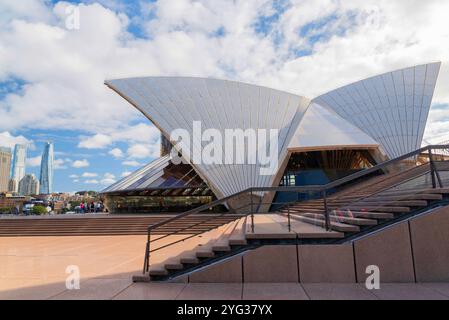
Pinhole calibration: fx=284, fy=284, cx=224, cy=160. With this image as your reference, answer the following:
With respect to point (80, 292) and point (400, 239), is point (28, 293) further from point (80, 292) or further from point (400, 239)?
point (400, 239)

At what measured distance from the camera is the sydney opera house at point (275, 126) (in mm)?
17844

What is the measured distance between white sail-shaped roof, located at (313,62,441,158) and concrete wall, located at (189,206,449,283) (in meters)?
15.4

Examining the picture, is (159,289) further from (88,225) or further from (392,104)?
(392,104)

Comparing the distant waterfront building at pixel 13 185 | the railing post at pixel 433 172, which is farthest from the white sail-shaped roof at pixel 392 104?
the distant waterfront building at pixel 13 185

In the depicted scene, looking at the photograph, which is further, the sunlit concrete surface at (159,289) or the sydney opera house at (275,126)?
the sydney opera house at (275,126)

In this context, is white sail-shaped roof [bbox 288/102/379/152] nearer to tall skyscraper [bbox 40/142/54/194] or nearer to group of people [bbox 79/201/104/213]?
group of people [bbox 79/201/104/213]

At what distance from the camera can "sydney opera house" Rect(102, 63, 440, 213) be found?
58.5 ft

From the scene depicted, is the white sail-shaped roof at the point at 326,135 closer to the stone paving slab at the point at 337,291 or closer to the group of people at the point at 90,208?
the stone paving slab at the point at 337,291

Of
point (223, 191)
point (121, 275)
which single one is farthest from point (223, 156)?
point (121, 275)

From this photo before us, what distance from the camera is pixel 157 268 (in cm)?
481

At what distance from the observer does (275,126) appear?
19.5 m

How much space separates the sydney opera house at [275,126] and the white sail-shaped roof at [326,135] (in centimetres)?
6

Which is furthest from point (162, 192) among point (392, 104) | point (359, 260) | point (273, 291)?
point (392, 104)
